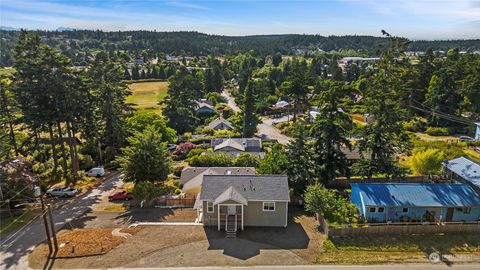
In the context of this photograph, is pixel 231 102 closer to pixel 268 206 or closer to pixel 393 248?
pixel 268 206

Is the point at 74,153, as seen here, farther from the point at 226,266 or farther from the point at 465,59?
the point at 465,59

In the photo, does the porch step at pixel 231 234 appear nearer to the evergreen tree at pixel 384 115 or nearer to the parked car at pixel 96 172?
the evergreen tree at pixel 384 115

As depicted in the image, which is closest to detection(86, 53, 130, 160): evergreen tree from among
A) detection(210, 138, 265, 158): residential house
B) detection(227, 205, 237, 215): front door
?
detection(210, 138, 265, 158): residential house

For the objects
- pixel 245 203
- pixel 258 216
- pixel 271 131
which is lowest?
pixel 271 131

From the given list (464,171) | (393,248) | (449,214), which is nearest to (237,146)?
(464,171)

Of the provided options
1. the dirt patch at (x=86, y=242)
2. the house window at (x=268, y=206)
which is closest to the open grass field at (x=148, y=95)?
the dirt patch at (x=86, y=242)

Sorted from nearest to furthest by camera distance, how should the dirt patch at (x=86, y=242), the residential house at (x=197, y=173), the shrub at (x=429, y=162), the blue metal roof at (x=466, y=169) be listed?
the dirt patch at (x=86, y=242), the blue metal roof at (x=466, y=169), the residential house at (x=197, y=173), the shrub at (x=429, y=162)
